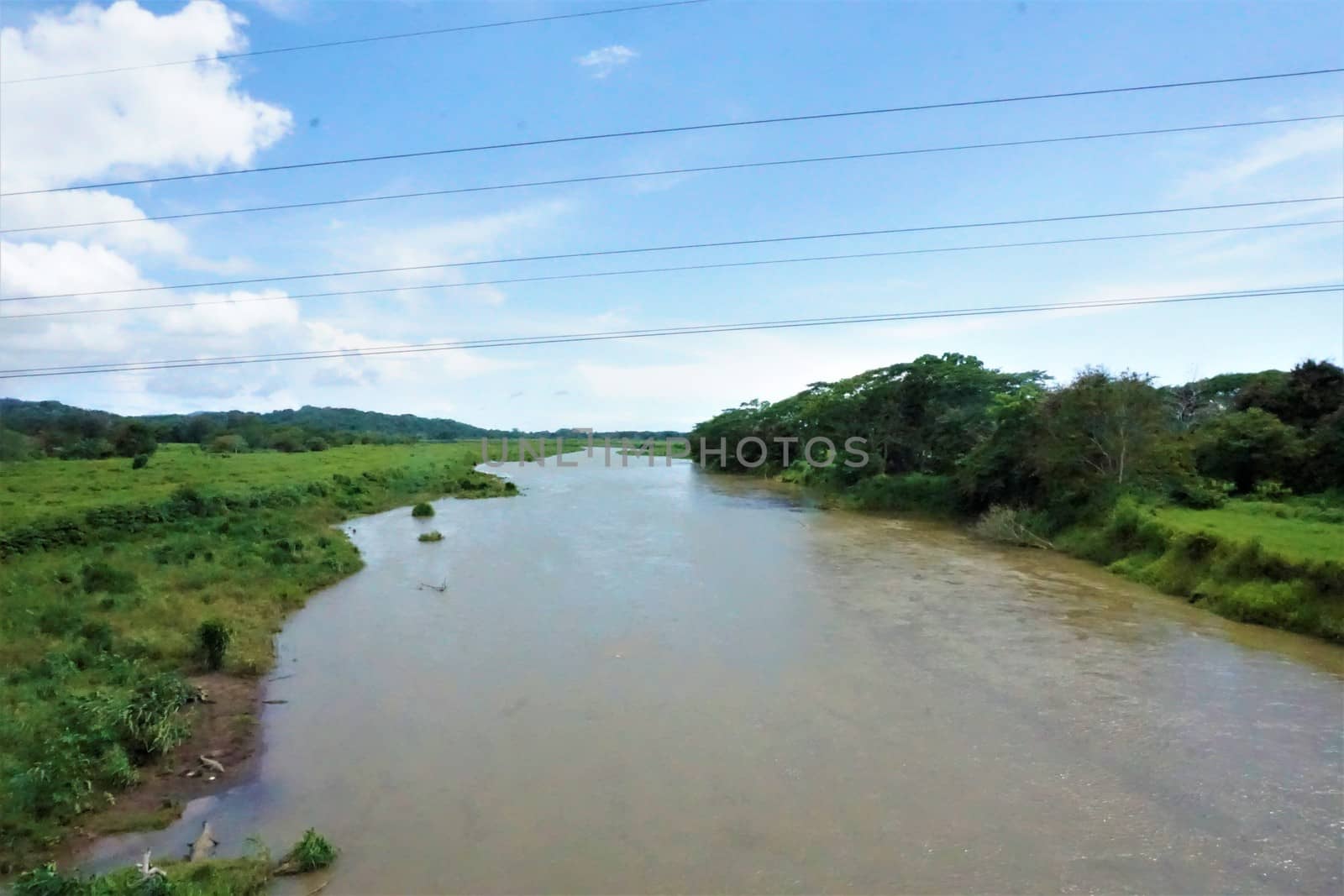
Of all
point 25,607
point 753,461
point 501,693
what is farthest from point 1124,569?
point 753,461

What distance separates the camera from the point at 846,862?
18.0 feet

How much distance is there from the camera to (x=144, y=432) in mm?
29922

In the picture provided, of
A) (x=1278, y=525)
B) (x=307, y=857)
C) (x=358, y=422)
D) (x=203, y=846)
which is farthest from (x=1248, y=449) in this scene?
(x=358, y=422)

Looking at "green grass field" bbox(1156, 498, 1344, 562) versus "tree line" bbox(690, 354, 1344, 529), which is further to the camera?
"tree line" bbox(690, 354, 1344, 529)

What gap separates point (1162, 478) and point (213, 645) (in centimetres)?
1826

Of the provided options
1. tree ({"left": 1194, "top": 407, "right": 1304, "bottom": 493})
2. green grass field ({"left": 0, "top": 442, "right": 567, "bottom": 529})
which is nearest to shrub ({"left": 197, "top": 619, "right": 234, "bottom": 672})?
green grass field ({"left": 0, "top": 442, "right": 567, "bottom": 529})

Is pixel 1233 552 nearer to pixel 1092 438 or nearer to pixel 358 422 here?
pixel 1092 438

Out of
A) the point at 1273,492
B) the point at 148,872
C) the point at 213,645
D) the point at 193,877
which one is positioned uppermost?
the point at 1273,492

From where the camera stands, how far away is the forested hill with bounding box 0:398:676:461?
70.8 feet

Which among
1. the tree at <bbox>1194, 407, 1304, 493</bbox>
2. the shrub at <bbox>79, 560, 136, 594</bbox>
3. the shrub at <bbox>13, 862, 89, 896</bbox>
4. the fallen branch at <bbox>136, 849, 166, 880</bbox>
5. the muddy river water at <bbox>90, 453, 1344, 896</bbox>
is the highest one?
the tree at <bbox>1194, 407, 1304, 493</bbox>

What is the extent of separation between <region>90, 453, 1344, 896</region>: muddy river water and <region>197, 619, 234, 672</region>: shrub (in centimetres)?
74

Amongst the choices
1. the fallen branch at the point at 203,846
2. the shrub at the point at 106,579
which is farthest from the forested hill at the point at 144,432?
the fallen branch at the point at 203,846

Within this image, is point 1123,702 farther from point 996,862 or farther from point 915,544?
point 915,544

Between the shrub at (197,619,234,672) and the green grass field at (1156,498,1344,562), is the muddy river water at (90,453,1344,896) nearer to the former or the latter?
the shrub at (197,619,234,672)
